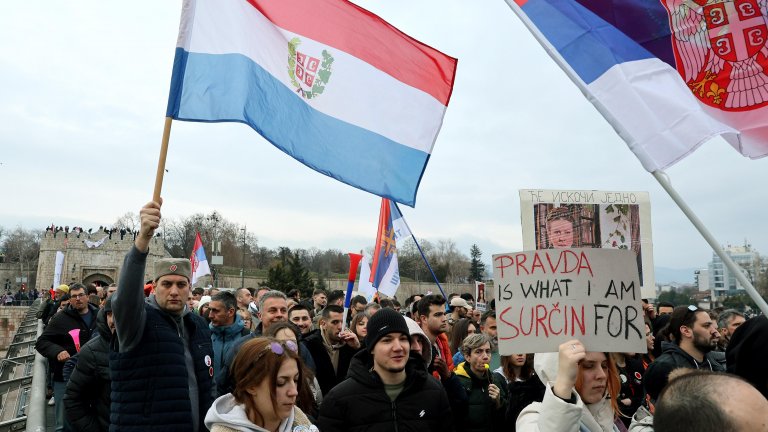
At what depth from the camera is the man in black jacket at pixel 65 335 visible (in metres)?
7.23

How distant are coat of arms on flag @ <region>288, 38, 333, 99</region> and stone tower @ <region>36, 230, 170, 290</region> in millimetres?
60822

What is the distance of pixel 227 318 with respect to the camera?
220 inches

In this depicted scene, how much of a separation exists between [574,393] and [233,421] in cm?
144

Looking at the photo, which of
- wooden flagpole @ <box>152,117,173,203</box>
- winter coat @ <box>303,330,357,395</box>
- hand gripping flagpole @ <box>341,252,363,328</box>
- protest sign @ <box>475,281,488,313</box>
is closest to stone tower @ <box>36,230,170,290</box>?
protest sign @ <box>475,281,488,313</box>

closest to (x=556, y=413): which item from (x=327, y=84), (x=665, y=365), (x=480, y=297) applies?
(x=665, y=365)

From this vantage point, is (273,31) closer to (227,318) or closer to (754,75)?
(227,318)

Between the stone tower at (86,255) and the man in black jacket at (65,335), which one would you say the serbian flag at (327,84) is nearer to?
the man in black jacket at (65,335)

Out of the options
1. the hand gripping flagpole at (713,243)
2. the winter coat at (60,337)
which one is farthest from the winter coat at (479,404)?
the winter coat at (60,337)

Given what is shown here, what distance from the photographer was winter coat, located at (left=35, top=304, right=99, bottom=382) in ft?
23.9

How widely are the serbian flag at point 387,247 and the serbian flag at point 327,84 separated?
545 cm

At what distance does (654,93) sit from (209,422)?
2.81m

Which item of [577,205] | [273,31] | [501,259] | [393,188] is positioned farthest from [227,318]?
[577,205]

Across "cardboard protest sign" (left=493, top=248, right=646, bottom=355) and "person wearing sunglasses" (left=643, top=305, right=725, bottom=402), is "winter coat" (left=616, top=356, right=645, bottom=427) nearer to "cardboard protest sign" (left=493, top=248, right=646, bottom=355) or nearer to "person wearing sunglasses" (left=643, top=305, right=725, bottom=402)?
"person wearing sunglasses" (left=643, top=305, right=725, bottom=402)

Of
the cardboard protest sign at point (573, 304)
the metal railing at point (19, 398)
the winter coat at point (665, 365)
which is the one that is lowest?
the metal railing at point (19, 398)
